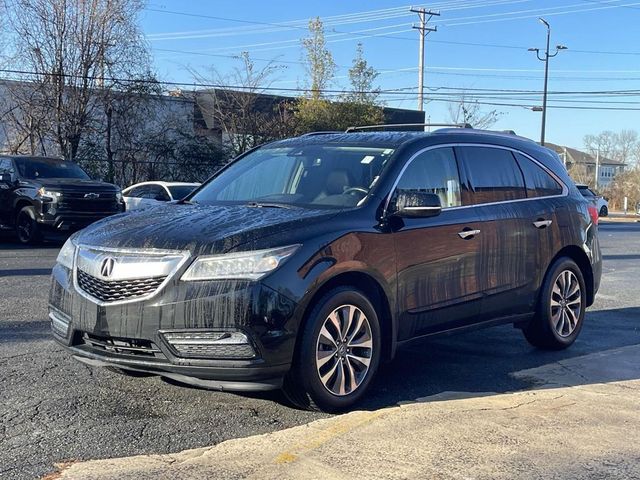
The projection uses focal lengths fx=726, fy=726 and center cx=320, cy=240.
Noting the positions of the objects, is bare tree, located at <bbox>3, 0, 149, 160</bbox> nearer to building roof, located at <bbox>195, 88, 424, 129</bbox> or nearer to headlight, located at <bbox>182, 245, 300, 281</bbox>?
building roof, located at <bbox>195, 88, 424, 129</bbox>

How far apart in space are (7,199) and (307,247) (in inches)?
468

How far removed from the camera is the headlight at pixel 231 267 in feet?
13.8

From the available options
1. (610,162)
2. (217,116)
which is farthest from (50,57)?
(610,162)

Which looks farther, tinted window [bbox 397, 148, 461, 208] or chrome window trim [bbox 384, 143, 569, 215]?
tinted window [bbox 397, 148, 461, 208]

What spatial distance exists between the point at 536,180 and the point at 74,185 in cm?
1011

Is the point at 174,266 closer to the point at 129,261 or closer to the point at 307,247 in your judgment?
the point at 129,261

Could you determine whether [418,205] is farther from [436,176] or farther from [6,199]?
[6,199]

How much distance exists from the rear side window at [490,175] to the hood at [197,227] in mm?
1534

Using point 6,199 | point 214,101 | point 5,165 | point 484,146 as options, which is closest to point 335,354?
point 484,146

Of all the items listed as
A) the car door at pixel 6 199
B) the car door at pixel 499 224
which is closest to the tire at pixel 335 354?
the car door at pixel 499 224

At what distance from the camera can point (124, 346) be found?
4.39m

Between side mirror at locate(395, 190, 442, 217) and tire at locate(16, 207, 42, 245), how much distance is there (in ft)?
35.6

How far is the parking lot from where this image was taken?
13.2 feet

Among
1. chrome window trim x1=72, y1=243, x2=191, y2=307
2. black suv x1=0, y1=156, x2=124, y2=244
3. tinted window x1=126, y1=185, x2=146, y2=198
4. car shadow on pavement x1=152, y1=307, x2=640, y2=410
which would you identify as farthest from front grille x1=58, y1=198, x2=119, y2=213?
chrome window trim x1=72, y1=243, x2=191, y2=307
